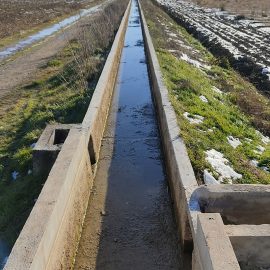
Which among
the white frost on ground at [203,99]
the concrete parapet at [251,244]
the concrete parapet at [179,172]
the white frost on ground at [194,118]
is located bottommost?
the white frost on ground at [203,99]

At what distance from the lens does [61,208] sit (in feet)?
14.8

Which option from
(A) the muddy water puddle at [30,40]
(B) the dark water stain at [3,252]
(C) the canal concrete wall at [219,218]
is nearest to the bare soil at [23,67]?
(A) the muddy water puddle at [30,40]

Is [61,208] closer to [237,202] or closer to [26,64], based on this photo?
[237,202]

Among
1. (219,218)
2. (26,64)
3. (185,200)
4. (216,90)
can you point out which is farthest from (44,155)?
(26,64)

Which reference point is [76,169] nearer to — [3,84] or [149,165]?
[149,165]

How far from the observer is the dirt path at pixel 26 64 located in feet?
44.5

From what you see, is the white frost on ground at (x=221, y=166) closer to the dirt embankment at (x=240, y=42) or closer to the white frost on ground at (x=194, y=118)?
the white frost on ground at (x=194, y=118)

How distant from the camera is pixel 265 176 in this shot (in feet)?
20.5

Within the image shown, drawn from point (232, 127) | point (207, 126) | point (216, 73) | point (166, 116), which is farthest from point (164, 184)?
point (216, 73)

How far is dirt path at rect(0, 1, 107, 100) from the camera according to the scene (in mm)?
13552

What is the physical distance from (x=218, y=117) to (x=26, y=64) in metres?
10.9

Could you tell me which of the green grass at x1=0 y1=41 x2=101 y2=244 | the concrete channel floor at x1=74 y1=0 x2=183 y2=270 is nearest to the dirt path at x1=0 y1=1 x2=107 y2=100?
the green grass at x1=0 y1=41 x2=101 y2=244

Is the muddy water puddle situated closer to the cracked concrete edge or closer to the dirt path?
the dirt path

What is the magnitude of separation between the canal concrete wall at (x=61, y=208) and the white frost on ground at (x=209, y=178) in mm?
1799
